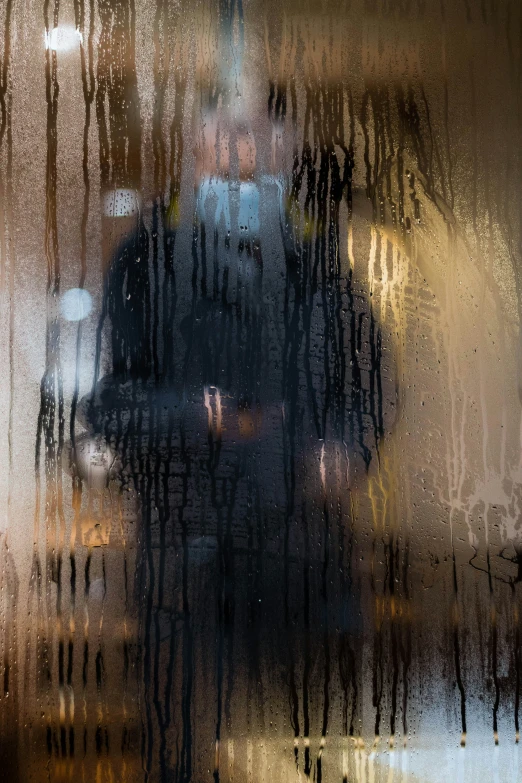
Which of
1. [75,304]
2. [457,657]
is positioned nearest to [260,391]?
[75,304]

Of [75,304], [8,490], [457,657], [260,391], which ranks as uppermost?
[75,304]

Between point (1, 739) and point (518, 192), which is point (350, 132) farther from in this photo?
point (1, 739)

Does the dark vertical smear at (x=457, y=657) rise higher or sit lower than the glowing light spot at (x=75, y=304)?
lower

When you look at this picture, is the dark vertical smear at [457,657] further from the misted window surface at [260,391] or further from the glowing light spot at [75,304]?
the glowing light spot at [75,304]

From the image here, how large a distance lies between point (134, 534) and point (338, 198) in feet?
2.09

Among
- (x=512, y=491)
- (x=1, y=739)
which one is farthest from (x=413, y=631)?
(x=1, y=739)

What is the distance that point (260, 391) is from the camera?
85cm

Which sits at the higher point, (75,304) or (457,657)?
(75,304)

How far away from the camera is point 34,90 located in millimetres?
865

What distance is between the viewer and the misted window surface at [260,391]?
0.82 meters

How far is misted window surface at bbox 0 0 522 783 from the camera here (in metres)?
0.82

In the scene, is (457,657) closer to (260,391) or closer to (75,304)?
(260,391)

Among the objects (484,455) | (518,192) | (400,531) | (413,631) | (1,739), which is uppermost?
(518,192)

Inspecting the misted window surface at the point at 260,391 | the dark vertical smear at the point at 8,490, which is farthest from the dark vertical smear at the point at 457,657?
the dark vertical smear at the point at 8,490
